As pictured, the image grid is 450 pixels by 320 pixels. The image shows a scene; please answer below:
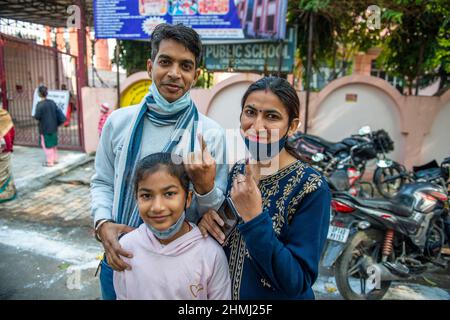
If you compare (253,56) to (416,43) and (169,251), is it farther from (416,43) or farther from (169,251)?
(169,251)

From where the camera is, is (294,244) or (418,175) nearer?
(294,244)

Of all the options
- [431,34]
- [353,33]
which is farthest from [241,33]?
[431,34]

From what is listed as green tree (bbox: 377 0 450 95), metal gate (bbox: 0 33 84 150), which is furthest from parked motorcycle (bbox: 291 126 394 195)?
metal gate (bbox: 0 33 84 150)

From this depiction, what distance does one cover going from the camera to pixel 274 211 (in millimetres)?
1246

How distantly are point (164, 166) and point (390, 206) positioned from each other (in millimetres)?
2187

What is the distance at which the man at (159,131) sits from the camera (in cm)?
146

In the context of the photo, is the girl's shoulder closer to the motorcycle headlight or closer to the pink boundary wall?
the motorcycle headlight

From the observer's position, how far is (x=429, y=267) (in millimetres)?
2955

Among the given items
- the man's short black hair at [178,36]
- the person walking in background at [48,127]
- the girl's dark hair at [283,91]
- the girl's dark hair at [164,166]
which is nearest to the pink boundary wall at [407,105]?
the person walking in background at [48,127]

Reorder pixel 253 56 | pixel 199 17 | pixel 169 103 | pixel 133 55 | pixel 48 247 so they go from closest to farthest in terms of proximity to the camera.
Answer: pixel 169 103 → pixel 48 247 → pixel 199 17 → pixel 253 56 → pixel 133 55

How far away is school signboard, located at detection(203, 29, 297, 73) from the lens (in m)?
6.72

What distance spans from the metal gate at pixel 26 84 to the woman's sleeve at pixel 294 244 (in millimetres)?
7583

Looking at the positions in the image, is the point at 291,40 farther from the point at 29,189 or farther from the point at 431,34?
the point at 29,189

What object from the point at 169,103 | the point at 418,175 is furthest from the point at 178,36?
the point at 418,175
